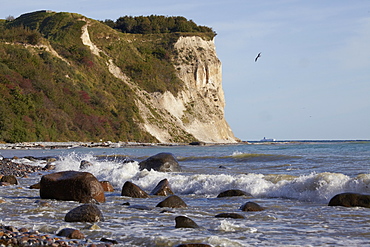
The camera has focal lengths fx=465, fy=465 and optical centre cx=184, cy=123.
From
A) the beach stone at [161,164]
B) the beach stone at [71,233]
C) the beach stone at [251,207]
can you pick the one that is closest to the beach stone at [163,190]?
the beach stone at [251,207]

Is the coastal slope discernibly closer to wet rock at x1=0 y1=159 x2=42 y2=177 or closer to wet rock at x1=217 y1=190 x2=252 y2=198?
wet rock at x1=0 y1=159 x2=42 y2=177

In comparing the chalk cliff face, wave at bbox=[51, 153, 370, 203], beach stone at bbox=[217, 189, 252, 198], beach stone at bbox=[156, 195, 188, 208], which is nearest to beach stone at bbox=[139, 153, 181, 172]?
wave at bbox=[51, 153, 370, 203]

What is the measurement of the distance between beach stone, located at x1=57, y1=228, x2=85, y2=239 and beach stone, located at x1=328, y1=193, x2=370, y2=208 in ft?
18.2

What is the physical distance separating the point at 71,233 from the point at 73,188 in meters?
3.98

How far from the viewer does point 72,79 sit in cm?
6888

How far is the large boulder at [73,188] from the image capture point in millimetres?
10516

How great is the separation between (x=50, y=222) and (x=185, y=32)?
3543 inches

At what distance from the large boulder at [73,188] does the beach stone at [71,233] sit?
3551mm

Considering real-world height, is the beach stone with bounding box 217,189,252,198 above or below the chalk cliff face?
below

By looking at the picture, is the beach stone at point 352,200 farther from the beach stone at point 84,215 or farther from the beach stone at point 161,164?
the beach stone at point 161,164

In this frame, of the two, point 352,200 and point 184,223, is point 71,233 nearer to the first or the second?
point 184,223

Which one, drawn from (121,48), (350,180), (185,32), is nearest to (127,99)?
(121,48)

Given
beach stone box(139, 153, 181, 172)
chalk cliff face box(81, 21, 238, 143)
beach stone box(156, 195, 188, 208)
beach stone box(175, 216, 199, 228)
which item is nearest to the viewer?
beach stone box(175, 216, 199, 228)

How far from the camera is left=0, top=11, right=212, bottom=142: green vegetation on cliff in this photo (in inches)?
2232
